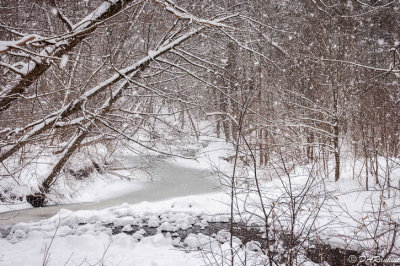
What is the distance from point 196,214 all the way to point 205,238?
1.91m

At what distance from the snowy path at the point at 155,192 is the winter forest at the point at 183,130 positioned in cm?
13

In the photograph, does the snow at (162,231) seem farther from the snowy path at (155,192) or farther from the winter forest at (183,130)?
the snowy path at (155,192)

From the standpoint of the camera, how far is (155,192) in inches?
448

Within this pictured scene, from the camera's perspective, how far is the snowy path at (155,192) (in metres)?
8.12

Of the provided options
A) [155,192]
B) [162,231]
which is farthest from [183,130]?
[155,192]

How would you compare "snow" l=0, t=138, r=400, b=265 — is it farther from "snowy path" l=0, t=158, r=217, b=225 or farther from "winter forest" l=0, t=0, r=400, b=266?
"snowy path" l=0, t=158, r=217, b=225

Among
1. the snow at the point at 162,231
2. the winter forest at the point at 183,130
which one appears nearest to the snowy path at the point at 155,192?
the winter forest at the point at 183,130

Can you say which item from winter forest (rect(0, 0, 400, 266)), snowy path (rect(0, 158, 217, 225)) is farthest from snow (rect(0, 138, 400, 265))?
snowy path (rect(0, 158, 217, 225))

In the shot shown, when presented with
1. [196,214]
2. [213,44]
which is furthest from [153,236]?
[213,44]

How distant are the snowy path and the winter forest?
125 millimetres

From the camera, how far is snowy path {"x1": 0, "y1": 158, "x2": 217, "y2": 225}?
8125 mm

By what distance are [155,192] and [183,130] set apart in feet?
22.1

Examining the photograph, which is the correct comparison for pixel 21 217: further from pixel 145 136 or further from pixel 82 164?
pixel 145 136

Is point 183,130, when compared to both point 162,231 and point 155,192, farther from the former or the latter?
point 155,192
